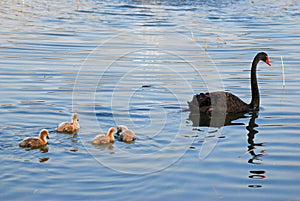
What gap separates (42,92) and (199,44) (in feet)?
19.5

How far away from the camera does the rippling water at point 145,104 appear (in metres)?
6.08

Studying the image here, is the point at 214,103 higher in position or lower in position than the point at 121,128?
higher

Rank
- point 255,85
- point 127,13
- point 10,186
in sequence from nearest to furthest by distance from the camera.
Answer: point 10,186 < point 255,85 < point 127,13

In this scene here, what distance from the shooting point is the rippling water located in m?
6.08

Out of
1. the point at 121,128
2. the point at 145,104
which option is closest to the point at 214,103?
the point at 145,104

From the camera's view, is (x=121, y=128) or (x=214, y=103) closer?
(x=121, y=128)

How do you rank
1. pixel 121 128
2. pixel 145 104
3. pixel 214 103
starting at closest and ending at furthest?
pixel 121 128 → pixel 214 103 → pixel 145 104

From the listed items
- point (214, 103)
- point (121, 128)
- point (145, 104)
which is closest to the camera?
point (121, 128)

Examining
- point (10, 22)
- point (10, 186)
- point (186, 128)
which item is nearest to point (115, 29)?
point (10, 22)

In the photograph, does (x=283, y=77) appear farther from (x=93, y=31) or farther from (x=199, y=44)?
(x=93, y=31)

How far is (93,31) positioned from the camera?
17016mm

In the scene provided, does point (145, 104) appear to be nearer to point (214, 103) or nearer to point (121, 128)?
point (214, 103)

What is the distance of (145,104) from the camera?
952 centimetres

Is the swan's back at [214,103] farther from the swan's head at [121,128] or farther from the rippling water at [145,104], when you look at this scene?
the swan's head at [121,128]
